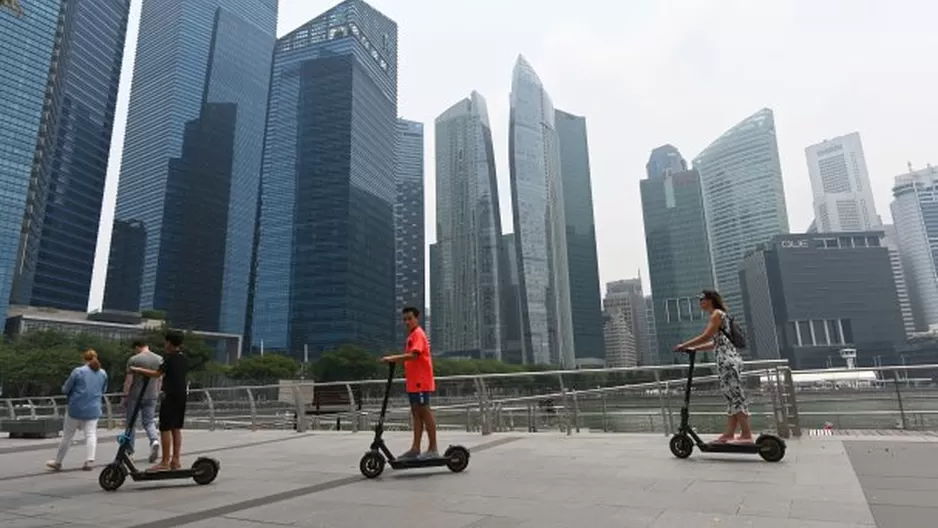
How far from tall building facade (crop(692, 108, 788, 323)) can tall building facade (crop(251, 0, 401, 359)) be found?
326 feet

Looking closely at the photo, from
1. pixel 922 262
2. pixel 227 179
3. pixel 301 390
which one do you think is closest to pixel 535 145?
pixel 227 179

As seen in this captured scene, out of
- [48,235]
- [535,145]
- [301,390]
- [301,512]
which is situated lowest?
[301,512]

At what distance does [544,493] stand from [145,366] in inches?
222

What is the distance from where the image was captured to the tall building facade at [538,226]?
159000 mm

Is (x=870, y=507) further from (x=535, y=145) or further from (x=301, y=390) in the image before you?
(x=535, y=145)

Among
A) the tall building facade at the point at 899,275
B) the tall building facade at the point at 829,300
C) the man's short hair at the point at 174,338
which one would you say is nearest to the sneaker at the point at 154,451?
the man's short hair at the point at 174,338

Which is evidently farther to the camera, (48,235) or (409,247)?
(409,247)

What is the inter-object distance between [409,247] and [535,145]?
55522mm

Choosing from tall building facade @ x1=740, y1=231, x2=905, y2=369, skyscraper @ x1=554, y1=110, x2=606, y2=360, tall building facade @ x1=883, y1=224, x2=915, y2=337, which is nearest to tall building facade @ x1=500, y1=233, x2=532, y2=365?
skyscraper @ x1=554, y1=110, x2=606, y2=360

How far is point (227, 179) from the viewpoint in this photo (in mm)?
145750

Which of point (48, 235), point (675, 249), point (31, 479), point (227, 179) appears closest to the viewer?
point (31, 479)

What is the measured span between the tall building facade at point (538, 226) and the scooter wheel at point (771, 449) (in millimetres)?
150863

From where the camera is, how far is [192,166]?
462 ft

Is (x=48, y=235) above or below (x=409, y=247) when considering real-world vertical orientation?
below
